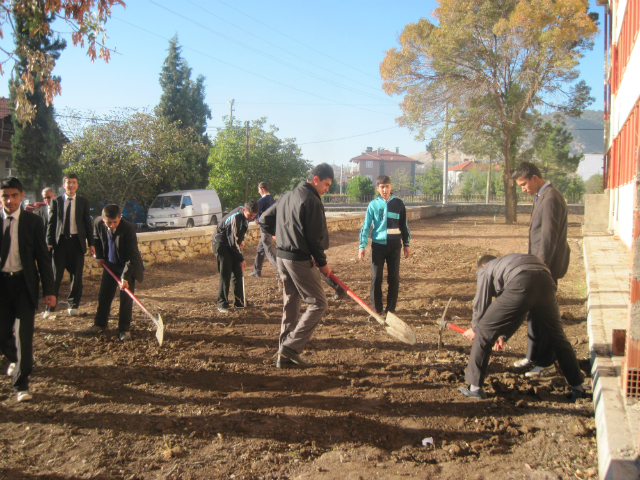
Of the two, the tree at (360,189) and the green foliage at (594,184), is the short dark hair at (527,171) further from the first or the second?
the green foliage at (594,184)

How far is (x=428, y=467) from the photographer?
9.60 ft

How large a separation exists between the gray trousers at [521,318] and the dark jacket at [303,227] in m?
1.48

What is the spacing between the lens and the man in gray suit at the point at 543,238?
4.28m

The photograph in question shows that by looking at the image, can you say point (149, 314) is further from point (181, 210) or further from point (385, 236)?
point (181, 210)

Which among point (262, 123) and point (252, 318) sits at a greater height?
point (262, 123)

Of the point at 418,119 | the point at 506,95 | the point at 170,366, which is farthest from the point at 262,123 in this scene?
the point at 170,366

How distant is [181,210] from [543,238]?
795 inches

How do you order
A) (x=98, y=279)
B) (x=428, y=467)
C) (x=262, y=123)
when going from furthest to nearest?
(x=262, y=123), (x=98, y=279), (x=428, y=467)

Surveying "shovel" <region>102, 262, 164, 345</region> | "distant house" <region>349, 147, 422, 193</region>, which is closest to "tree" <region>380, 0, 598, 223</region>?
"shovel" <region>102, 262, 164, 345</region>

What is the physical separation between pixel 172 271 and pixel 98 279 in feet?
4.88

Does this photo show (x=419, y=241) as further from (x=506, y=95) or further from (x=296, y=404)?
(x=296, y=404)

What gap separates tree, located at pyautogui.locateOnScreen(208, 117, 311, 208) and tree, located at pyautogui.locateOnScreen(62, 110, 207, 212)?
7.00 m

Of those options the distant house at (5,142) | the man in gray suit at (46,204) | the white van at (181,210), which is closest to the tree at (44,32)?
the man in gray suit at (46,204)

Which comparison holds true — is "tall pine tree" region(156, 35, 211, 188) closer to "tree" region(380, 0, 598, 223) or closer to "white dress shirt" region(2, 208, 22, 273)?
"tree" region(380, 0, 598, 223)
